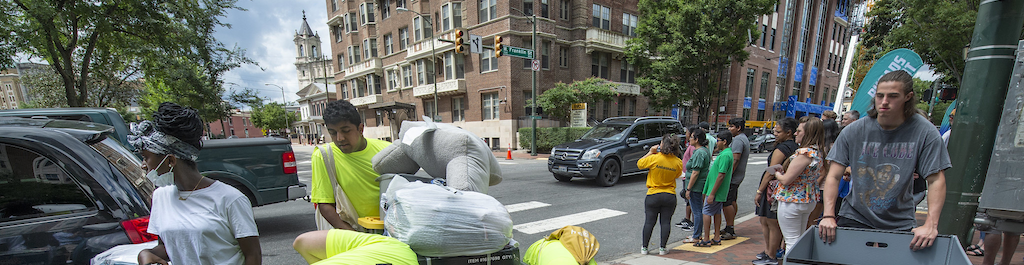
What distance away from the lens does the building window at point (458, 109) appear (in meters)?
23.7

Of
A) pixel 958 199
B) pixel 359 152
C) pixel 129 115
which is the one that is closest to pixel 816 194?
pixel 958 199

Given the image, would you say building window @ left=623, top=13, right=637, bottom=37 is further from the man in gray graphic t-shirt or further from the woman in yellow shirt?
the man in gray graphic t-shirt

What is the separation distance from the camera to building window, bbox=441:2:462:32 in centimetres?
2228

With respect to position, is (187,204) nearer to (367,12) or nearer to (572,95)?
(572,95)

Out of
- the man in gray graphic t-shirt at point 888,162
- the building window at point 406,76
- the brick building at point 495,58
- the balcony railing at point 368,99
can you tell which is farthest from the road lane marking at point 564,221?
the balcony railing at point 368,99

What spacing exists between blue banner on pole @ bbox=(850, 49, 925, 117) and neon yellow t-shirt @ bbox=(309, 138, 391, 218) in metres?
8.50

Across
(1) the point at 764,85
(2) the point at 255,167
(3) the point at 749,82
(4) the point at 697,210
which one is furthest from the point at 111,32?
(1) the point at 764,85

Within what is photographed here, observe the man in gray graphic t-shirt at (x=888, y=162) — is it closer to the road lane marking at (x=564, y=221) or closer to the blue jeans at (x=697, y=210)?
the blue jeans at (x=697, y=210)

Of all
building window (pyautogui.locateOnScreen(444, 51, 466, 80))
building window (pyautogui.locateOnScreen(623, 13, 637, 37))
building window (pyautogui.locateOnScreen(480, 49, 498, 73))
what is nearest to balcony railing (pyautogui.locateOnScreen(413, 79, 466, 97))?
building window (pyautogui.locateOnScreen(444, 51, 466, 80))

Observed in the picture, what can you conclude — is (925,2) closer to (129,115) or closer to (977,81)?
(977,81)

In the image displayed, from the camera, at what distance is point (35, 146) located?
2.16 meters

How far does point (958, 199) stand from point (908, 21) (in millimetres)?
13755

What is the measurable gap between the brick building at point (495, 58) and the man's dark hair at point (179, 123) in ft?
55.9

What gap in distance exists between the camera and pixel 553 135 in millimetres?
18094
